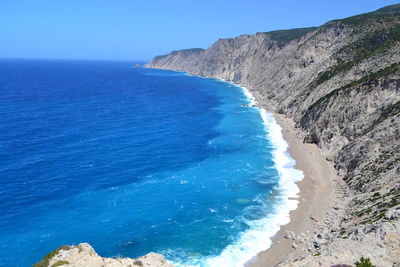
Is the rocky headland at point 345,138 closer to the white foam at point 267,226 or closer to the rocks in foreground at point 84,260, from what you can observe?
the rocks in foreground at point 84,260

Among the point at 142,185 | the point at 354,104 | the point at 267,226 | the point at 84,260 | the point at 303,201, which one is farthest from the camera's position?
the point at 354,104

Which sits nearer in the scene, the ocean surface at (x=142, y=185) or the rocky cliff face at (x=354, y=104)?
the ocean surface at (x=142, y=185)

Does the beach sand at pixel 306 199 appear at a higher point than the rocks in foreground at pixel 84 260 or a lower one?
lower

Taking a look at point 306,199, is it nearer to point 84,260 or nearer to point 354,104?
point 354,104

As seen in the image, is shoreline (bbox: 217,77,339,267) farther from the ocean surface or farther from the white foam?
the ocean surface

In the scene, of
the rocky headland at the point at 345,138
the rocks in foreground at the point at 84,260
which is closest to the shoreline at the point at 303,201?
the rocky headland at the point at 345,138

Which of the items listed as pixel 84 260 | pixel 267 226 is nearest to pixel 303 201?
pixel 267 226
